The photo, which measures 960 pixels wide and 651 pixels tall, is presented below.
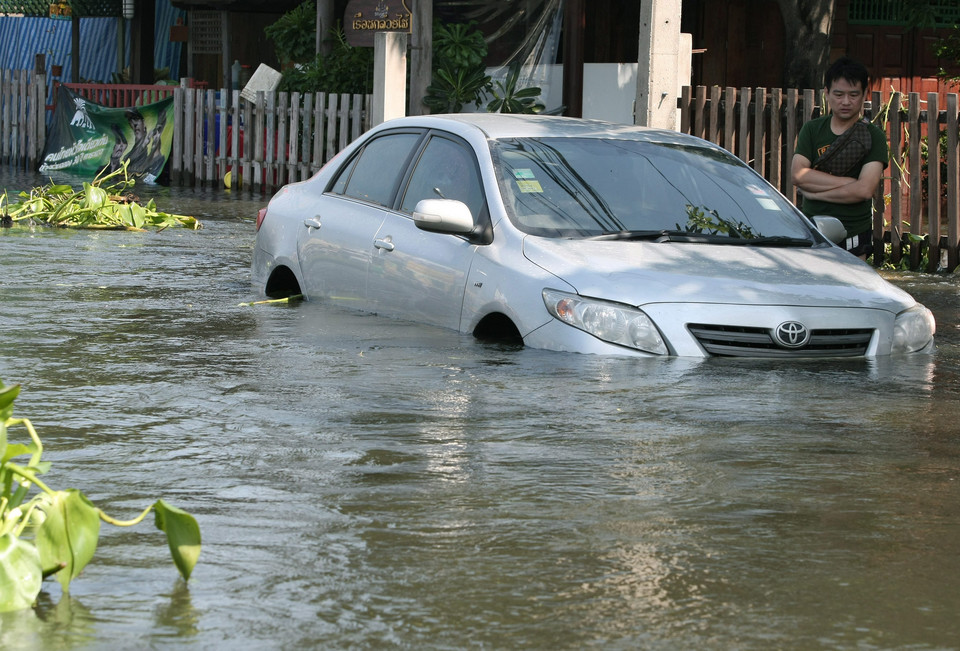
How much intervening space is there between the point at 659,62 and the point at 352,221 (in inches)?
291

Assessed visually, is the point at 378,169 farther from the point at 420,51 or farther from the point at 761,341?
the point at 420,51

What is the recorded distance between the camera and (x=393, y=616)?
139 inches

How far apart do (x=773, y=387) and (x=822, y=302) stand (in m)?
0.65

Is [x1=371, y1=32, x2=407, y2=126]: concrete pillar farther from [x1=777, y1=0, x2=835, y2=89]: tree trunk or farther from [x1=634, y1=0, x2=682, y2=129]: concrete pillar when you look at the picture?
[x1=777, y1=0, x2=835, y2=89]: tree trunk

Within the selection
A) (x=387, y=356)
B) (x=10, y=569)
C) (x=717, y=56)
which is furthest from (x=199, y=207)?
(x=10, y=569)

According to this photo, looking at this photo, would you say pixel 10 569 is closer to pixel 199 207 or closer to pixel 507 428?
pixel 507 428

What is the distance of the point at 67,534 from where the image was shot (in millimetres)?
3529

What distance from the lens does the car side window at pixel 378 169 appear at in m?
8.41

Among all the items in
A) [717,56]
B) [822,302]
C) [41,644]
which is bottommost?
[41,644]

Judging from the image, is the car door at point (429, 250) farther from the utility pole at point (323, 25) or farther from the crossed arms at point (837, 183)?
the utility pole at point (323, 25)

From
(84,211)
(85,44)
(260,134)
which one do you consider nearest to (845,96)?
(84,211)

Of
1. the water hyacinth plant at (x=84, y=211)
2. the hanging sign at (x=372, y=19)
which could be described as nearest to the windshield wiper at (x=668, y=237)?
the water hyacinth plant at (x=84, y=211)

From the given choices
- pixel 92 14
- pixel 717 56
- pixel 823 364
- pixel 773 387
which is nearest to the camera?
pixel 773 387

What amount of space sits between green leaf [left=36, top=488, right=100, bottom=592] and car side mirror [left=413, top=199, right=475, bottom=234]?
392cm
